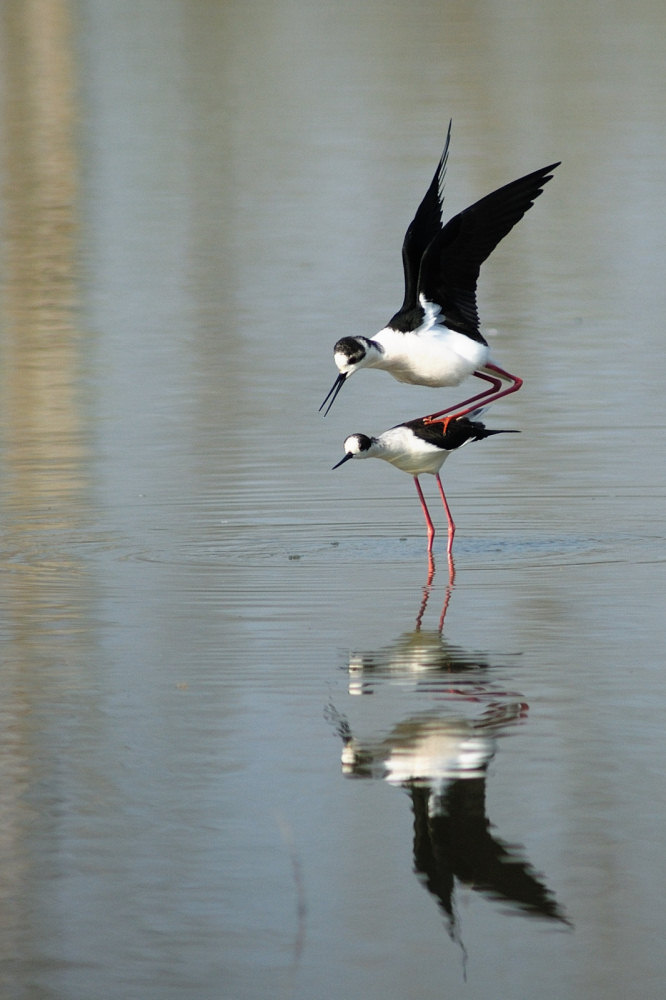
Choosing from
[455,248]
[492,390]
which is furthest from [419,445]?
[492,390]

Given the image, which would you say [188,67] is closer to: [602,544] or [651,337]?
[651,337]

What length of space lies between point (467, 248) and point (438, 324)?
0.40m

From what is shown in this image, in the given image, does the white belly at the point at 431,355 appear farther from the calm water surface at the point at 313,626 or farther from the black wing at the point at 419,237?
the calm water surface at the point at 313,626

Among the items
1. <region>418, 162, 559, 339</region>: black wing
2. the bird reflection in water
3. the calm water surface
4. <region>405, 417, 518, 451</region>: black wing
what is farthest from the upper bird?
the bird reflection in water

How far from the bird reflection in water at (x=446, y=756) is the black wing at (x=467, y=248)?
2443 mm

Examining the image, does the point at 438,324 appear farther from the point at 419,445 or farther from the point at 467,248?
the point at 419,445

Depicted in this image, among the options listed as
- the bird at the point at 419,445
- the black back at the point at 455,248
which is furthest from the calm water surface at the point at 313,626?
the black back at the point at 455,248

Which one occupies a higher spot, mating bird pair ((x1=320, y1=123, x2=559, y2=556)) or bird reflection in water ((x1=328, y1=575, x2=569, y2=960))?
mating bird pair ((x1=320, y1=123, x2=559, y2=556))

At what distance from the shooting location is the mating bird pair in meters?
9.27

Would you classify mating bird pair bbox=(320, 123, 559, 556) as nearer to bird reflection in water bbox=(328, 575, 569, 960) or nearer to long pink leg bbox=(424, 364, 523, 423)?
long pink leg bbox=(424, 364, 523, 423)

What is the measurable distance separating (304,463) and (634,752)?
198 inches

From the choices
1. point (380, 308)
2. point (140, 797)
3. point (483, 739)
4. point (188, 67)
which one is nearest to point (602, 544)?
point (483, 739)

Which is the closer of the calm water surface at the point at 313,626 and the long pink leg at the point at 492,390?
the calm water surface at the point at 313,626

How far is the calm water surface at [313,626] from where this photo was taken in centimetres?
454
